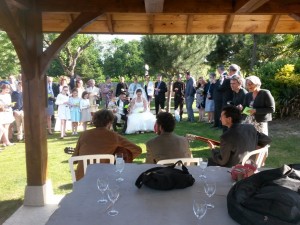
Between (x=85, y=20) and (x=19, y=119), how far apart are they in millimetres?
6440

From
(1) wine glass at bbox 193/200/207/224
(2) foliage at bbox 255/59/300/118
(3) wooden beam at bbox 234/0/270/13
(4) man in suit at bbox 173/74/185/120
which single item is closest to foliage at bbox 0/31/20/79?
(4) man in suit at bbox 173/74/185/120

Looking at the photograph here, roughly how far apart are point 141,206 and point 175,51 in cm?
1998

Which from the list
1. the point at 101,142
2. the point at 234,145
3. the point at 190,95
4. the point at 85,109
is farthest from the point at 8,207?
the point at 190,95

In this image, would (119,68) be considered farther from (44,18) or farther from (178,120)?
(44,18)

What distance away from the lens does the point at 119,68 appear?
181 ft

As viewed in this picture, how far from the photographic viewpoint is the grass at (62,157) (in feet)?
17.2

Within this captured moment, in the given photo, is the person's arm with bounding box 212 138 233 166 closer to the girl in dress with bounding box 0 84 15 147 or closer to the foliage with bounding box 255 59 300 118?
the girl in dress with bounding box 0 84 15 147

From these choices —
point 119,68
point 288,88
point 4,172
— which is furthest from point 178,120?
point 119,68

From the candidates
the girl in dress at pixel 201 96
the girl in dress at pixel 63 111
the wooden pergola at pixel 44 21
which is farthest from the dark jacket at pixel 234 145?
the girl in dress at pixel 201 96

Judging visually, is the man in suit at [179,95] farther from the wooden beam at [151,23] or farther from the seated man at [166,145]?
the seated man at [166,145]

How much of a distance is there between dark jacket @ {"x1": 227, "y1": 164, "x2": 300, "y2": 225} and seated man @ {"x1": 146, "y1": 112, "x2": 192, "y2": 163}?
162cm

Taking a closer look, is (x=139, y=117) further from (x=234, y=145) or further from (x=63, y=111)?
(x=234, y=145)

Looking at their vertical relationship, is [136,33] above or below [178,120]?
above

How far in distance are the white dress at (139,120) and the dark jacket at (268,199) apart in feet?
27.3
